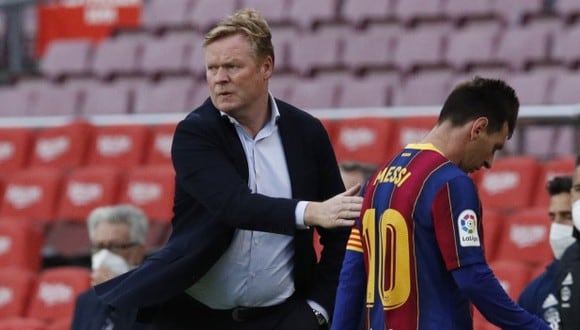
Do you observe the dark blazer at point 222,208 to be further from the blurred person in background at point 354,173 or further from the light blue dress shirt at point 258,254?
the blurred person in background at point 354,173

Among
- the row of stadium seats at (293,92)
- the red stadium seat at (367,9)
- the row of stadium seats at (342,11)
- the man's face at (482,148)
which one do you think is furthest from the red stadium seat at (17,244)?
the man's face at (482,148)

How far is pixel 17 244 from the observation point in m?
8.89

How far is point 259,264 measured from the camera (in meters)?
4.38

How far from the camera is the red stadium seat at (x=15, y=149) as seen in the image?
35.7 feet

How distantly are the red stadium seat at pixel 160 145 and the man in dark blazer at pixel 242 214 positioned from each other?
226 inches

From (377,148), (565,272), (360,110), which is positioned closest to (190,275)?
(565,272)

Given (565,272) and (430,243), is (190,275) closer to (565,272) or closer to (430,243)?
(430,243)

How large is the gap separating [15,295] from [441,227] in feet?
Result: 15.9

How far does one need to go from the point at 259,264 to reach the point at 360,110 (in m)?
6.23

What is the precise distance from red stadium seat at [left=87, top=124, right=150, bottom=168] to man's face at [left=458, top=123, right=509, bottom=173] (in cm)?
654

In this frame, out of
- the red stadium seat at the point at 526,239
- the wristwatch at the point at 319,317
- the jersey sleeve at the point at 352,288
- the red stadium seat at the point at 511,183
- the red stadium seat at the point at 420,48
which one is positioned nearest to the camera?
the jersey sleeve at the point at 352,288

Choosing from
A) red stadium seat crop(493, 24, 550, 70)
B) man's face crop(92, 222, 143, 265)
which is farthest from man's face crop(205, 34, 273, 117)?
red stadium seat crop(493, 24, 550, 70)

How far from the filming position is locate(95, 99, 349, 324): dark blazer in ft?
13.7

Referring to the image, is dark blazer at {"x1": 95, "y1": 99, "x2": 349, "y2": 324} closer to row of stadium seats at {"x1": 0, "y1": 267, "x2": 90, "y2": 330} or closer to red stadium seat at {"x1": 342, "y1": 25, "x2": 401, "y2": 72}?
row of stadium seats at {"x1": 0, "y1": 267, "x2": 90, "y2": 330}
